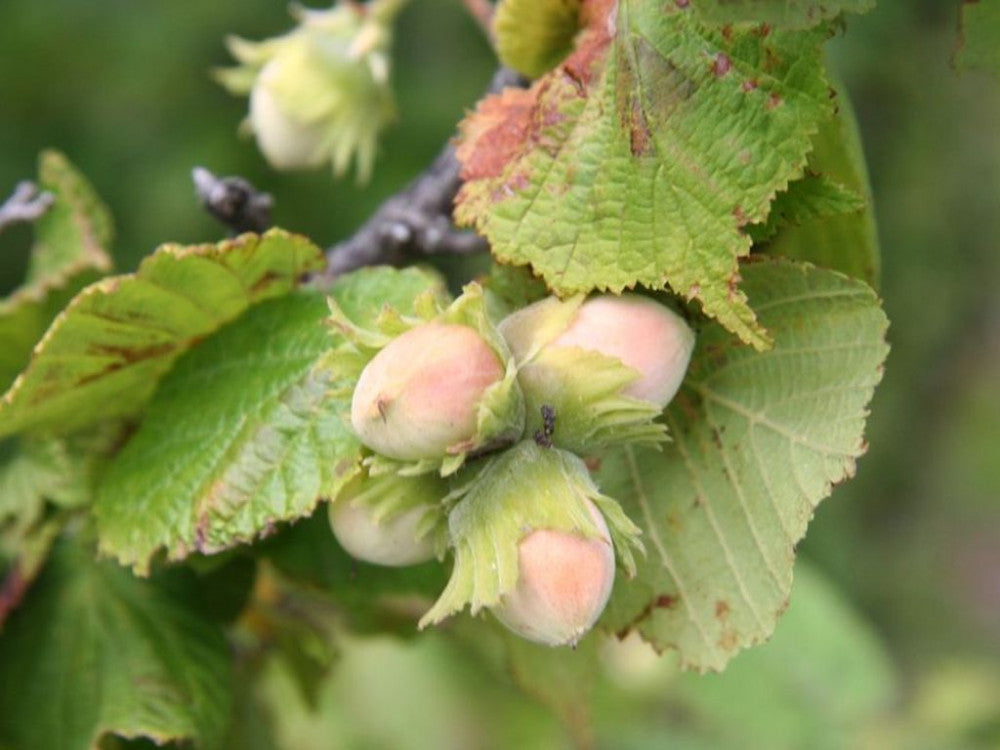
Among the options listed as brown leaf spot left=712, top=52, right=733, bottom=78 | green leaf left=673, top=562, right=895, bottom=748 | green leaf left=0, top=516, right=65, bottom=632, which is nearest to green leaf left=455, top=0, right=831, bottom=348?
brown leaf spot left=712, top=52, right=733, bottom=78

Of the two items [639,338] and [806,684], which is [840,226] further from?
[806,684]

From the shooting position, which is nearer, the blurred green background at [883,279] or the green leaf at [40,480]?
the green leaf at [40,480]

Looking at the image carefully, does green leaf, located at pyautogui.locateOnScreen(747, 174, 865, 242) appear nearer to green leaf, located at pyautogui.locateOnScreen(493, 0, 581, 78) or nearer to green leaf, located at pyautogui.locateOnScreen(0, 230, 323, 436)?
green leaf, located at pyautogui.locateOnScreen(493, 0, 581, 78)

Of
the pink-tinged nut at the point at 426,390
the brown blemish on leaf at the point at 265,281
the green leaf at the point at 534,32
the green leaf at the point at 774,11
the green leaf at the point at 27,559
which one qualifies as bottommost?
the green leaf at the point at 27,559

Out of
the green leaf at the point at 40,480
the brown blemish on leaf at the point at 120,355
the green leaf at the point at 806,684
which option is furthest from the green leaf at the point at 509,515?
the green leaf at the point at 806,684

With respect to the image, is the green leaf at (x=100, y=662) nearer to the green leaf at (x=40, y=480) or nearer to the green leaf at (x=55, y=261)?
the green leaf at (x=40, y=480)

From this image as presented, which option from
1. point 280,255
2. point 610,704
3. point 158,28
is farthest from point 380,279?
point 158,28

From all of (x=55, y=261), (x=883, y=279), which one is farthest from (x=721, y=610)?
(x=883, y=279)
